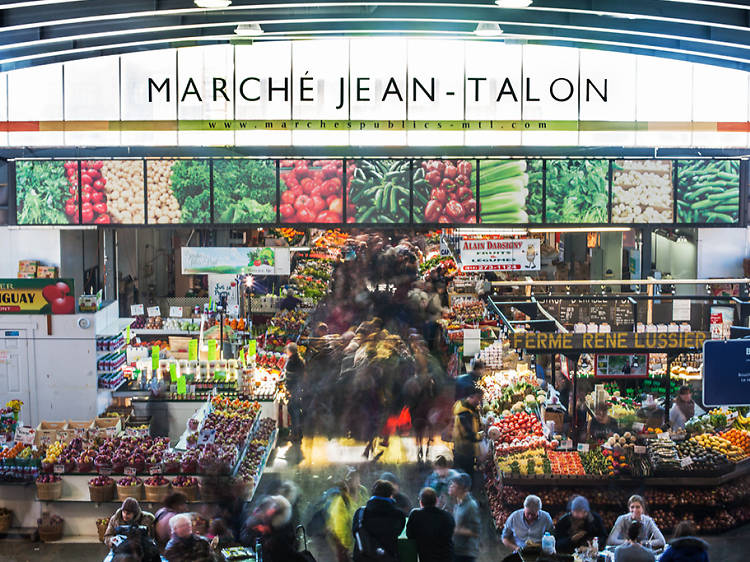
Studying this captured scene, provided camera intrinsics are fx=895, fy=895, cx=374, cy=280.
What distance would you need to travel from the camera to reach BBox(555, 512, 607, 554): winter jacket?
28.8 ft

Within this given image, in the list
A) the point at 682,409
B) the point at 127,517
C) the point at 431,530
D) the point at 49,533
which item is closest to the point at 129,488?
the point at 49,533

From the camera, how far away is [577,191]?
12.5 m

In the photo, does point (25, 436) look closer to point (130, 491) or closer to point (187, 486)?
point (130, 491)

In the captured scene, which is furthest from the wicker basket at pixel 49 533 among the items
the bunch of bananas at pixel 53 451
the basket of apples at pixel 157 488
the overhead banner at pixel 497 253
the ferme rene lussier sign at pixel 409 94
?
the overhead banner at pixel 497 253

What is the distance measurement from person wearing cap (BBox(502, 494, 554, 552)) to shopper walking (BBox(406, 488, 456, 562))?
80 centimetres

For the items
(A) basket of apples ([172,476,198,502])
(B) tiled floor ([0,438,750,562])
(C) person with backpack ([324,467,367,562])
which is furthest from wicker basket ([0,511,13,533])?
(C) person with backpack ([324,467,367,562])

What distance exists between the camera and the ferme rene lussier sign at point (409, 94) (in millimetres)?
12172

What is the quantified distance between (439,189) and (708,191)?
378cm

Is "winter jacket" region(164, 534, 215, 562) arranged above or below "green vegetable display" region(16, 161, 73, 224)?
below

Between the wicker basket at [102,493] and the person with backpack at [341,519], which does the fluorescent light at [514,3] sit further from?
the wicker basket at [102,493]

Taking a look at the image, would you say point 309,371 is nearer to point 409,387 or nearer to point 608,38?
point 409,387

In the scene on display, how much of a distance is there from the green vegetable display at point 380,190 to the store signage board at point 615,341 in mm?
2599

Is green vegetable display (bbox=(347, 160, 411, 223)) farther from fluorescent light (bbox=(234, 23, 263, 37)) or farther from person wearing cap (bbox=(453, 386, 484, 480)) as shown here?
person wearing cap (bbox=(453, 386, 484, 480))

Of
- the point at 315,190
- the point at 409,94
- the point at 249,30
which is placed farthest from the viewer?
the point at 315,190
